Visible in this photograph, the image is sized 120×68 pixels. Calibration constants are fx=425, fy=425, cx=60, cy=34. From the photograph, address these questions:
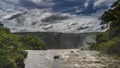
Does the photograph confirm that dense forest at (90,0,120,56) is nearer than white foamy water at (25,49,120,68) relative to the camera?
No

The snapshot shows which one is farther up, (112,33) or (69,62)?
(112,33)

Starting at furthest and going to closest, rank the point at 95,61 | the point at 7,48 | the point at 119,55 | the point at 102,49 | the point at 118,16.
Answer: the point at 118,16, the point at 102,49, the point at 119,55, the point at 95,61, the point at 7,48

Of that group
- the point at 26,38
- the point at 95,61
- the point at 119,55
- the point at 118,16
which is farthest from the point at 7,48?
the point at 26,38

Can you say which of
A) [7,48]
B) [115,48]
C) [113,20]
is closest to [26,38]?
[113,20]

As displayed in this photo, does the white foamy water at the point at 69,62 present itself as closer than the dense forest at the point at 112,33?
Yes

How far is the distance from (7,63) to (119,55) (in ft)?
123

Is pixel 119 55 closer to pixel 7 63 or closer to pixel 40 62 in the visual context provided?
pixel 40 62

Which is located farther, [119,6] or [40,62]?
[119,6]

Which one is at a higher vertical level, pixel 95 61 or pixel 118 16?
pixel 118 16

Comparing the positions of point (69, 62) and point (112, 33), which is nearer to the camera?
point (69, 62)

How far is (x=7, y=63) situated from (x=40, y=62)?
66.3 feet

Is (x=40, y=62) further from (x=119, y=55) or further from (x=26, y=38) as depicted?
(x=26, y=38)

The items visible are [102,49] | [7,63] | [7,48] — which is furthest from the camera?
[102,49]

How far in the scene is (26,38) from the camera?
166 metres
